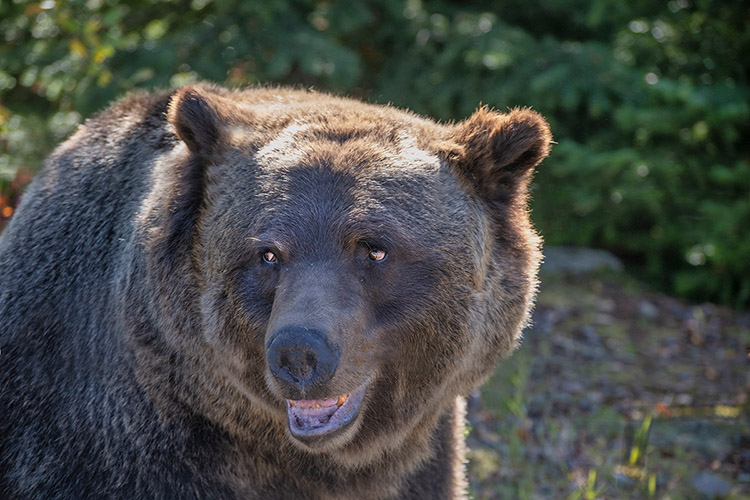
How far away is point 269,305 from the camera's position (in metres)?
3.03

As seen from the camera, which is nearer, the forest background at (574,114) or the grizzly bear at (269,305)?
the grizzly bear at (269,305)

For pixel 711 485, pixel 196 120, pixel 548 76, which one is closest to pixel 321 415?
pixel 196 120

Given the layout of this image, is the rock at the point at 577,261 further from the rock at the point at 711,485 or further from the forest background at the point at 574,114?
the rock at the point at 711,485

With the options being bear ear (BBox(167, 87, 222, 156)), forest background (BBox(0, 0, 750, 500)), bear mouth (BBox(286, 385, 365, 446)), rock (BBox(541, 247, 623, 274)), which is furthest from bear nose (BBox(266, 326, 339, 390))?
rock (BBox(541, 247, 623, 274))

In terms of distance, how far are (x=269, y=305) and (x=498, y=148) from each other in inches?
43.6

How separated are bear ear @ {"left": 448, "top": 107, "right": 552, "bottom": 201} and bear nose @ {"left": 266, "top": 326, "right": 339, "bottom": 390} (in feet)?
3.39

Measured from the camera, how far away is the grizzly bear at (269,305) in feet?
9.84

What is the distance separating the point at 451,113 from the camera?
7.80 m

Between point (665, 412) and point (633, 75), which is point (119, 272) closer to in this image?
point (665, 412)

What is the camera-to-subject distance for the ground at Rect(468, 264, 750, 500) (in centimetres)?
505

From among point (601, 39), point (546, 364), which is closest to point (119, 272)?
point (546, 364)

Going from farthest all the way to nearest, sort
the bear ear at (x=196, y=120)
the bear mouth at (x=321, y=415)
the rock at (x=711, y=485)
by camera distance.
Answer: the rock at (x=711, y=485) → the bear ear at (x=196, y=120) → the bear mouth at (x=321, y=415)

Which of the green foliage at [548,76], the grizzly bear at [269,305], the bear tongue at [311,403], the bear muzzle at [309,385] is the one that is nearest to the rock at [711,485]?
the grizzly bear at [269,305]

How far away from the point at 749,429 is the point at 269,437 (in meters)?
3.68
